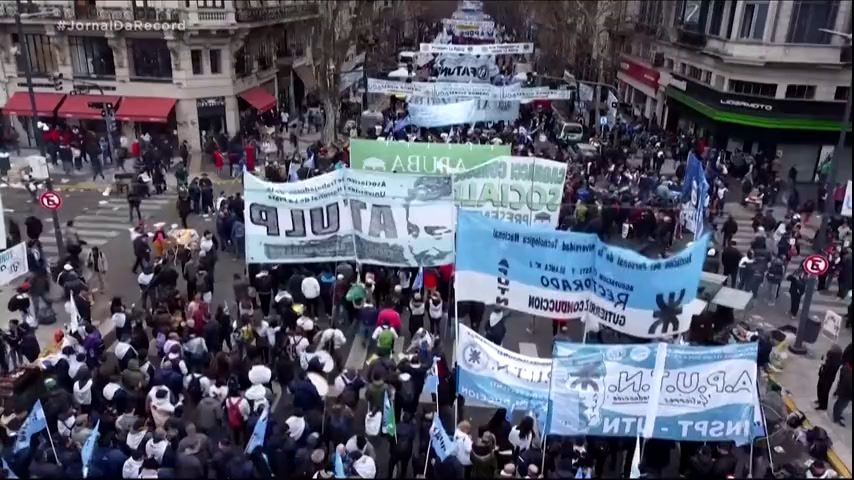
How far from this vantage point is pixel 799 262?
784 inches

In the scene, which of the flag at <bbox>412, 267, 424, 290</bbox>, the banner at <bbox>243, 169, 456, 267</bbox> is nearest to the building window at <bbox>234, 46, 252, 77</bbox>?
the banner at <bbox>243, 169, 456, 267</bbox>

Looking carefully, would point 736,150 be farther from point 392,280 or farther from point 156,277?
point 156,277

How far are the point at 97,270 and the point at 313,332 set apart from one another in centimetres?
753

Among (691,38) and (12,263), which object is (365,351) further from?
(691,38)

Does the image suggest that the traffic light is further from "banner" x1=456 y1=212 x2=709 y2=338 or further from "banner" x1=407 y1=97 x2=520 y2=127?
"banner" x1=456 y1=212 x2=709 y2=338

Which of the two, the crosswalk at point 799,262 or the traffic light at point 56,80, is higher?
the traffic light at point 56,80

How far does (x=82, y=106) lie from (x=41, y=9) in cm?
436

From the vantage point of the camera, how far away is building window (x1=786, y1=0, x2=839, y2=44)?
27.9 m

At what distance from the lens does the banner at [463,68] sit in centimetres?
3678

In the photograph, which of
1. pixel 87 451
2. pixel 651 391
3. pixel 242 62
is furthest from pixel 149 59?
pixel 651 391

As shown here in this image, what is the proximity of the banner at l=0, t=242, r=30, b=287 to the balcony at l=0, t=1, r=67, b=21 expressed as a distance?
2006cm

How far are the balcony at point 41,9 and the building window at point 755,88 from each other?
2857 centimetres

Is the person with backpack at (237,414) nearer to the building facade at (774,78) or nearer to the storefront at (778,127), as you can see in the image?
the building facade at (774,78)

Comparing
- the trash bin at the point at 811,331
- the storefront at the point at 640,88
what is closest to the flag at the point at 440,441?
the trash bin at the point at 811,331
